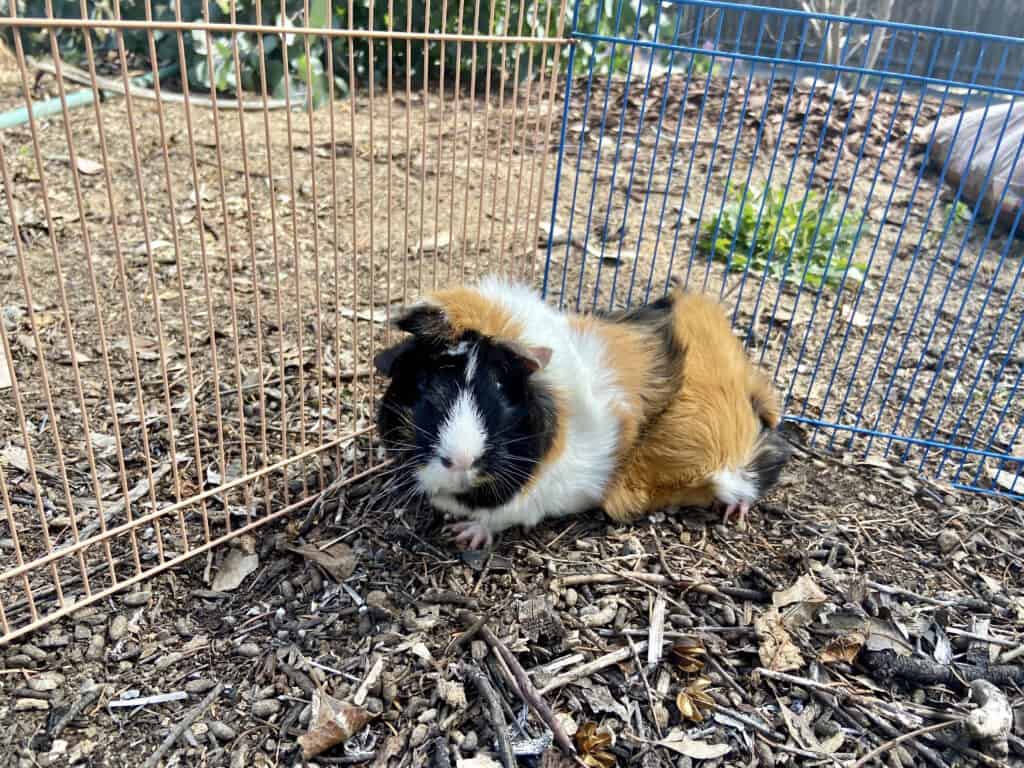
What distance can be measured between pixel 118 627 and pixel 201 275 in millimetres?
1698

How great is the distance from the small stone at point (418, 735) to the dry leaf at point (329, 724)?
9 centimetres

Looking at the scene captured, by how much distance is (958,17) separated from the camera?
6586 millimetres

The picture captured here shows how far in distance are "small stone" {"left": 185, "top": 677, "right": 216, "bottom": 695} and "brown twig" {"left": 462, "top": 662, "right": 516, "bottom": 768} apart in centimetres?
52

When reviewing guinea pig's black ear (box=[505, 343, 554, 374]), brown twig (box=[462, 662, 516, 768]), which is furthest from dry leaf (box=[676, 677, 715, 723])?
guinea pig's black ear (box=[505, 343, 554, 374])

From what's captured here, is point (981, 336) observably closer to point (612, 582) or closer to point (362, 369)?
point (612, 582)

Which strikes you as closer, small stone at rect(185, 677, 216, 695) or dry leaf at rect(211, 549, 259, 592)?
small stone at rect(185, 677, 216, 695)

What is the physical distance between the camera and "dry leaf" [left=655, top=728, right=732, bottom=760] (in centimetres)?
151

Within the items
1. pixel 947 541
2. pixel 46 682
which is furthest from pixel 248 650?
pixel 947 541

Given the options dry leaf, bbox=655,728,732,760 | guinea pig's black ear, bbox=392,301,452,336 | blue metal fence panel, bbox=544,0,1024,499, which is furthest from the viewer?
blue metal fence panel, bbox=544,0,1024,499

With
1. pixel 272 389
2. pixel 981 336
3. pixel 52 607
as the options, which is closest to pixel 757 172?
pixel 981 336

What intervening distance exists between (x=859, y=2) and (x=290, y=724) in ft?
23.8

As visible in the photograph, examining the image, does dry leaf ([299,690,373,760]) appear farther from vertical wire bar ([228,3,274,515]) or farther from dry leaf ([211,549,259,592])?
vertical wire bar ([228,3,274,515])

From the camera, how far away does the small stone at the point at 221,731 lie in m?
1.49

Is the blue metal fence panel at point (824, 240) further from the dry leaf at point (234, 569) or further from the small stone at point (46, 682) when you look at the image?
the small stone at point (46, 682)
